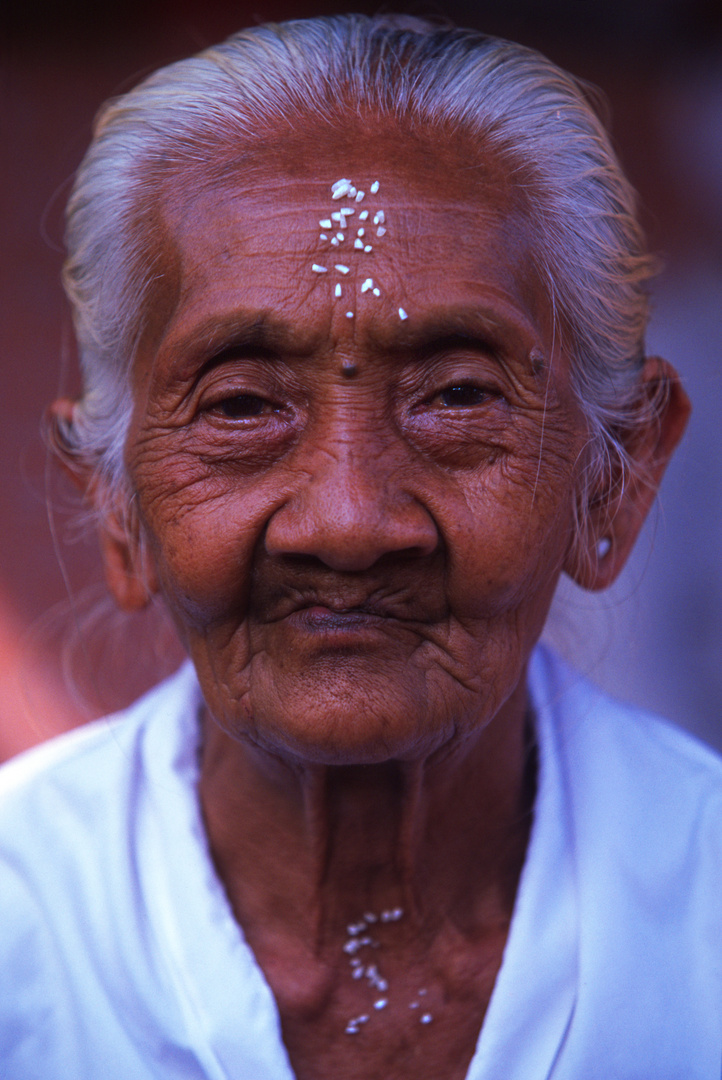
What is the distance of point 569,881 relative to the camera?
6.91 ft

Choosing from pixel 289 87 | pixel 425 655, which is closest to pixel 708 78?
pixel 289 87

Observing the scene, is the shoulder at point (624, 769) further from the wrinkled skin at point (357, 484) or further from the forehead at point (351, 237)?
the forehead at point (351, 237)

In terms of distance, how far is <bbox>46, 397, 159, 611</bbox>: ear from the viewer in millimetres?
2154

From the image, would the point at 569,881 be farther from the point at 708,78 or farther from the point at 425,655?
the point at 708,78

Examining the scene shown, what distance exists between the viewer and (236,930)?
1.98m

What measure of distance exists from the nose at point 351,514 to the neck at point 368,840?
521 millimetres

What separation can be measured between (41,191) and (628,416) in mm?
2381

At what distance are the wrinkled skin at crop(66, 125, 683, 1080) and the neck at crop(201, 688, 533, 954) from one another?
0.04ft

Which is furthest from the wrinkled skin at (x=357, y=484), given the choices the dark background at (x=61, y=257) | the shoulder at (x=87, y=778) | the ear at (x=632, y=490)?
the dark background at (x=61, y=257)

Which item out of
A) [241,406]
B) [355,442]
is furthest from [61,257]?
[355,442]

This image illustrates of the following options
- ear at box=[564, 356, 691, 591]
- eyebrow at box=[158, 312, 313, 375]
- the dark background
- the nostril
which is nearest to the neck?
ear at box=[564, 356, 691, 591]

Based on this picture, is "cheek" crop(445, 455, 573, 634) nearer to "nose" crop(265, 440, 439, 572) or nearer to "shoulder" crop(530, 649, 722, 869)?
"nose" crop(265, 440, 439, 572)

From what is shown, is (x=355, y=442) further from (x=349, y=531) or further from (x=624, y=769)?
(x=624, y=769)

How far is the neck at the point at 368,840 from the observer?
6.57ft
